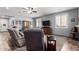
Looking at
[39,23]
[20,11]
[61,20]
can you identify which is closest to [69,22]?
[61,20]

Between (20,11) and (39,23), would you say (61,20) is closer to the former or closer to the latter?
(39,23)

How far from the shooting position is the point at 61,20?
206 centimetres

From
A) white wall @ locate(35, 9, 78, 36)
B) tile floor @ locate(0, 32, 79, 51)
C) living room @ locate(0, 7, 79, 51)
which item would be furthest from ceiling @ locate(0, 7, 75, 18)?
tile floor @ locate(0, 32, 79, 51)

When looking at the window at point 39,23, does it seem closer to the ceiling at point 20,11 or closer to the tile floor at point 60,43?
the ceiling at point 20,11

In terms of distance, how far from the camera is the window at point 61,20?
2030 millimetres

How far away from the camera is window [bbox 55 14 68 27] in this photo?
203 centimetres

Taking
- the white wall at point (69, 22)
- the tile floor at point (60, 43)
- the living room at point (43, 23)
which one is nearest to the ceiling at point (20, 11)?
the living room at point (43, 23)

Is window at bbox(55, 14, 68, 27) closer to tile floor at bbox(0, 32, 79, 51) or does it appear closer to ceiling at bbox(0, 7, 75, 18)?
ceiling at bbox(0, 7, 75, 18)

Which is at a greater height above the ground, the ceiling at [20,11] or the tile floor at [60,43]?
the ceiling at [20,11]

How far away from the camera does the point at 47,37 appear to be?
205cm
